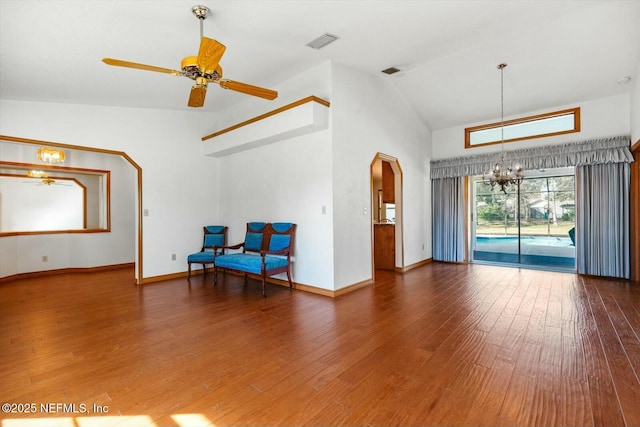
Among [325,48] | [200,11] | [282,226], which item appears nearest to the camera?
[200,11]

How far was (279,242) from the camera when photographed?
4762 mm

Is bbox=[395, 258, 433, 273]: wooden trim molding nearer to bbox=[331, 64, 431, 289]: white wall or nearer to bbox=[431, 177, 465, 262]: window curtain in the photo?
bbox=[331, 64, 431, 289]: white wall

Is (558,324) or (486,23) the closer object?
(558,324)

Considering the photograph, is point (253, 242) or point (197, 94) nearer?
point (197, 94)

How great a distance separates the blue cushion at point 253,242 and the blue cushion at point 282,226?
15.0 inches

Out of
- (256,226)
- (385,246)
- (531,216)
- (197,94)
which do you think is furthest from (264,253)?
(531,216)

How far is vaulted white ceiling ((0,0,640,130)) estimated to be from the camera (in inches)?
114

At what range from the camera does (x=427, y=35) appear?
12.4 ft

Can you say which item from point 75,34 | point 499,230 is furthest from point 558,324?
point 75,34

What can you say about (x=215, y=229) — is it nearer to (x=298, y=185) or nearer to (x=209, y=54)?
(x=298, y=185)

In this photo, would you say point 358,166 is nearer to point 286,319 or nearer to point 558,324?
point 286,319

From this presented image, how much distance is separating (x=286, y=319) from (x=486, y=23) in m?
4.20

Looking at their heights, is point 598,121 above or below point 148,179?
above

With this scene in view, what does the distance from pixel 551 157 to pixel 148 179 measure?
7.33m
